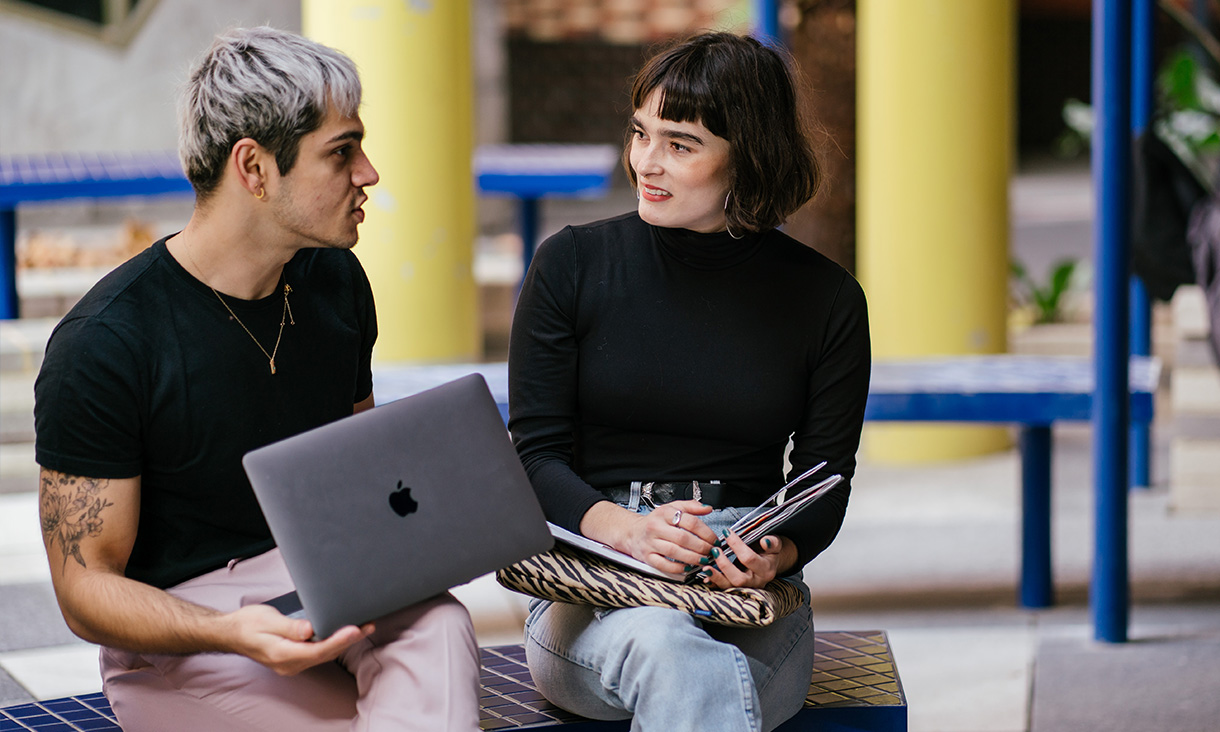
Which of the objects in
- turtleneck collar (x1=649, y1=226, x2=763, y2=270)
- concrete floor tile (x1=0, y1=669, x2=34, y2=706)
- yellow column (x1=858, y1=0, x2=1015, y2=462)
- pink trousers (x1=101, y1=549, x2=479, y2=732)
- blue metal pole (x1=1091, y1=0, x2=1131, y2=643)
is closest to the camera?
pink trousers (x1=101, y1=549, x2=479, y2=732)

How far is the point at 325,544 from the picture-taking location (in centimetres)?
179

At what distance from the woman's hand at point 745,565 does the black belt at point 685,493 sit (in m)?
0.17

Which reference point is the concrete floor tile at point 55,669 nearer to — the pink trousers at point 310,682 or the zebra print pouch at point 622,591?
the pink trousers at point 310,682

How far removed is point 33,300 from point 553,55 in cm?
626

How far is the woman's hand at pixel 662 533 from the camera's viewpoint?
2.10 metres

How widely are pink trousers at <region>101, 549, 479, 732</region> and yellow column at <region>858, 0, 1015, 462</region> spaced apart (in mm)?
3977

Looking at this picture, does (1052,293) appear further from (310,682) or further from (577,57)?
(577,57)

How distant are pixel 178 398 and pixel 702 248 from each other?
872mm

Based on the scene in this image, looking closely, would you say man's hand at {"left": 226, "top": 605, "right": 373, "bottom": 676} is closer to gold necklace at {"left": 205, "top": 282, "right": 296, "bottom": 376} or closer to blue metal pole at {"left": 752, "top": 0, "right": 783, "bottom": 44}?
gold necklace at {"left": 205, "top": 282, "right": 296, "bottom": 376}

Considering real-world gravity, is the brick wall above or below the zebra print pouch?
above

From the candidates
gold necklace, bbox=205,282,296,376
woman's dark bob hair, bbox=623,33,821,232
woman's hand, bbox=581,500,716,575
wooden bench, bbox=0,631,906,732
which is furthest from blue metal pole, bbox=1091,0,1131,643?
gold necklace, bbox=205,282,296,376

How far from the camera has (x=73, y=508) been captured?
192 cm

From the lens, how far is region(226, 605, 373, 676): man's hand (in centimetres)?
179

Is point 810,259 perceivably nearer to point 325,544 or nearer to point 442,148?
point 325,544
